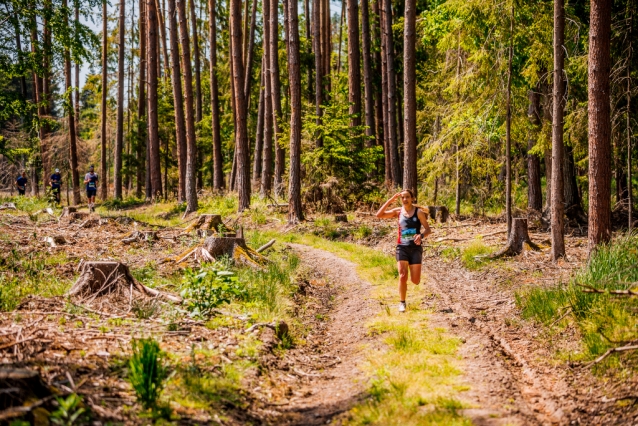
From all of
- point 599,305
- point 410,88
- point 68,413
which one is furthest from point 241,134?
point 68,413

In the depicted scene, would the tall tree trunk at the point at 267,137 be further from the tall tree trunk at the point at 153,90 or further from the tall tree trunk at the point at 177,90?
the tall tree trunk at the point at 153,90

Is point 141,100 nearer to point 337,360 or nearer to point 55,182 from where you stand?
point 55,182

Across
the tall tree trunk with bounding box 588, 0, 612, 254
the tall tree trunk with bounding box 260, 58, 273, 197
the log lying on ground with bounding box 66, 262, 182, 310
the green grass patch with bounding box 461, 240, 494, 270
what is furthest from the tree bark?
the tall tree trunk with bounding box 588, 0, 612, 254

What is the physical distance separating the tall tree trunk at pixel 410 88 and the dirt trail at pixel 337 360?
6899 millimetres

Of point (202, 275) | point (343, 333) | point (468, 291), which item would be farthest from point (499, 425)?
point (468, 291)

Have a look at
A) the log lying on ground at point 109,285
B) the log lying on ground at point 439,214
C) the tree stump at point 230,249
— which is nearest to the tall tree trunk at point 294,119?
the log lying on ground at point 439,214

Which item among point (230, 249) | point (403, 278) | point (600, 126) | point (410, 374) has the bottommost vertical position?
point (410, 374)

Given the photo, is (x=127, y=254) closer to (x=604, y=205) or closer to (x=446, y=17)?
(x=604, y=205)

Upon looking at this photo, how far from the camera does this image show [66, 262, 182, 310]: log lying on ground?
706 centimetres

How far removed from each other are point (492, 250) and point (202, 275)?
7.81 m

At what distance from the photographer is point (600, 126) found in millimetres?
8703

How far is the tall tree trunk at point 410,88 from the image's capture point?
54.5 feet

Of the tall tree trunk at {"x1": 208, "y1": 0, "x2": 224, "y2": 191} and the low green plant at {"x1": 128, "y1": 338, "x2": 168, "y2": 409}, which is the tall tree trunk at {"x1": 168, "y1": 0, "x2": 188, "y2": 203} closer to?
the tall tree trunk at {"x1": 208, "y1": 0, "x2": 224, "y2": 191}

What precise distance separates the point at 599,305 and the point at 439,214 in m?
11.3
